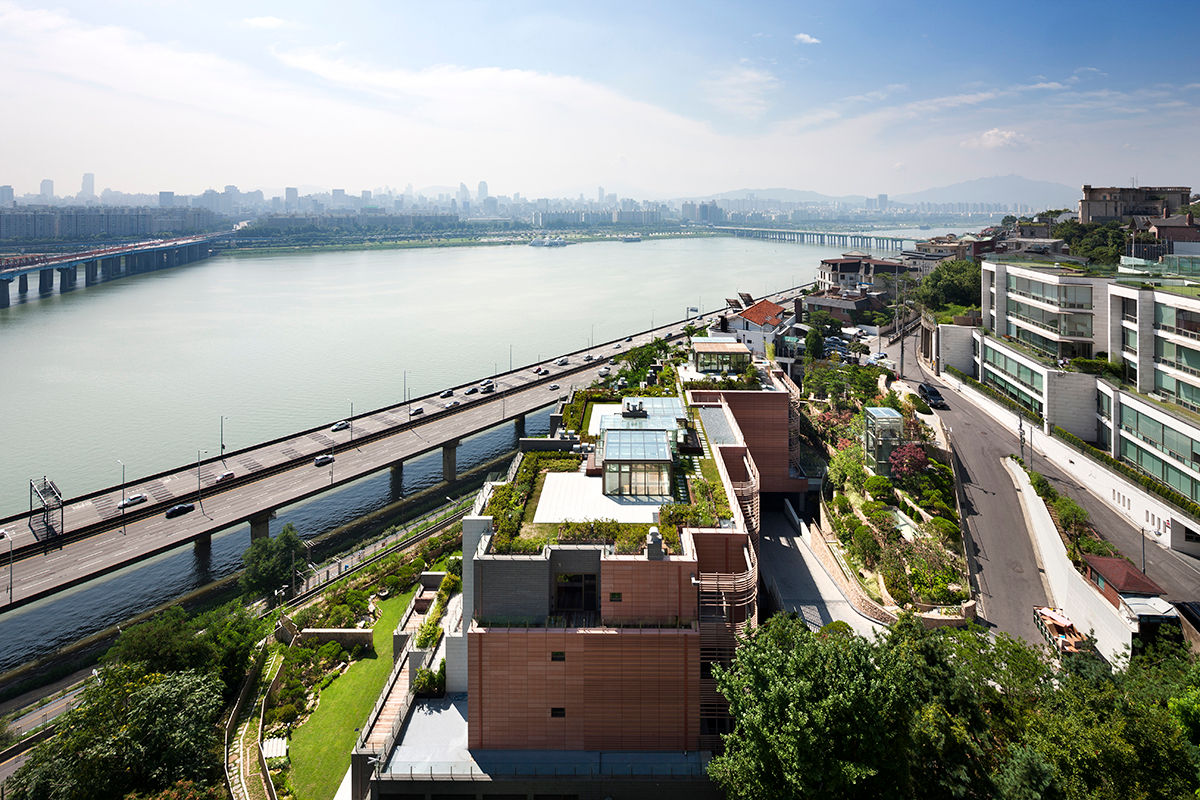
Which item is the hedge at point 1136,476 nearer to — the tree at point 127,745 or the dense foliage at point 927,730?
the dense foliage at point 927,730

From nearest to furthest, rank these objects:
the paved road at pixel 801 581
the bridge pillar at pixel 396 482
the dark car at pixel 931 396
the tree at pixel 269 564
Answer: the paved road at pixel 801 581 < the tree at pixel 269 564 < the dark car at pixel 931 396 < the bridge pillar at pixel 396 482

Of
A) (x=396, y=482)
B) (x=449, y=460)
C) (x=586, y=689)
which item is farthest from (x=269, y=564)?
(x=586, y=689)

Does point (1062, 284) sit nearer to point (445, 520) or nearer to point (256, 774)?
point (445, 520)

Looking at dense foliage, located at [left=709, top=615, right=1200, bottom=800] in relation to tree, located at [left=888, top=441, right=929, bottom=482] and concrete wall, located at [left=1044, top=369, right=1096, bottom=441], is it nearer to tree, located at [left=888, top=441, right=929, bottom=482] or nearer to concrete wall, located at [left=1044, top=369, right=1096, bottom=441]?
tree, located at [left=888, top=441, right=929, bottom=482]

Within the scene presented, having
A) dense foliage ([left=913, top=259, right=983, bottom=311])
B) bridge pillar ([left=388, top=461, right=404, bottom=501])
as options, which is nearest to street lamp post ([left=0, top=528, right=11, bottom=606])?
bridge pillar ([left=388, top=461, right=404, bottom=501])

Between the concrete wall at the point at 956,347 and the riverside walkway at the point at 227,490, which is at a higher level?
the concrete wall at the point at 956,347

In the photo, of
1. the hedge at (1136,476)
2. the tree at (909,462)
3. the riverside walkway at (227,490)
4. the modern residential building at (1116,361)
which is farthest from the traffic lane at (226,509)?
the hedge at (1136,476)

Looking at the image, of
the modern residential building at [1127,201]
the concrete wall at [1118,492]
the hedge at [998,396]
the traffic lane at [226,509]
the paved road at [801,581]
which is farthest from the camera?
the modern residential building at [1127,201]

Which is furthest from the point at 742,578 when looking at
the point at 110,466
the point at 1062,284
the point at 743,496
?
the point at 110,466
